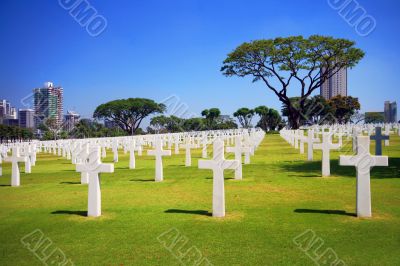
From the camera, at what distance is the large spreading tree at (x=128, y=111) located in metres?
77.0

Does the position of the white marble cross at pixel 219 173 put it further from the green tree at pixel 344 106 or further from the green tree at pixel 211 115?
the green tree at pixel 211 115

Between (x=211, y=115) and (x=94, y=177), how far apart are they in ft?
262

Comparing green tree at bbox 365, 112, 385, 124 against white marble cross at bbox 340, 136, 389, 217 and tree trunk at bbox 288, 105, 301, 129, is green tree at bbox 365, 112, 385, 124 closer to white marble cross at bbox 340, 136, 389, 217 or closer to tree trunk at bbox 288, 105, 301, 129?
tree trunk at bbox 288, 105, 301, 129

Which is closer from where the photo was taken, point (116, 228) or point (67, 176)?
point (116, 228)

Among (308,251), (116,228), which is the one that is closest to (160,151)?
(116,228)

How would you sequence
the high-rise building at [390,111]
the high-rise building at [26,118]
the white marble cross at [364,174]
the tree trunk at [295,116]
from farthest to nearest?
the high-rise building at [26,118] < the high-rise building at [390,111] < the tree trunk at [295,116] < the white marble cross at [364,174]

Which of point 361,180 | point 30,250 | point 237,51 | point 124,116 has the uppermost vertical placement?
point 237,51

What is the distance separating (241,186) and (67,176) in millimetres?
7538

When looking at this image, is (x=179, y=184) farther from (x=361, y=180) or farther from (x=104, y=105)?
(x=104, y=105)

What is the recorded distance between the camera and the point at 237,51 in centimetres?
4653

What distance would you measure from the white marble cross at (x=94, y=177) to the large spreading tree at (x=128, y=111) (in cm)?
6969

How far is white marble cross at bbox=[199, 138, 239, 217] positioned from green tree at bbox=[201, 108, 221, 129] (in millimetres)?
79206

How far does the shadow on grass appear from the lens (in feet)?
38.3

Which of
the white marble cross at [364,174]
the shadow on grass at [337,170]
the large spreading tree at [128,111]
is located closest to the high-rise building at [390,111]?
the large spreading tree at [128,111]
